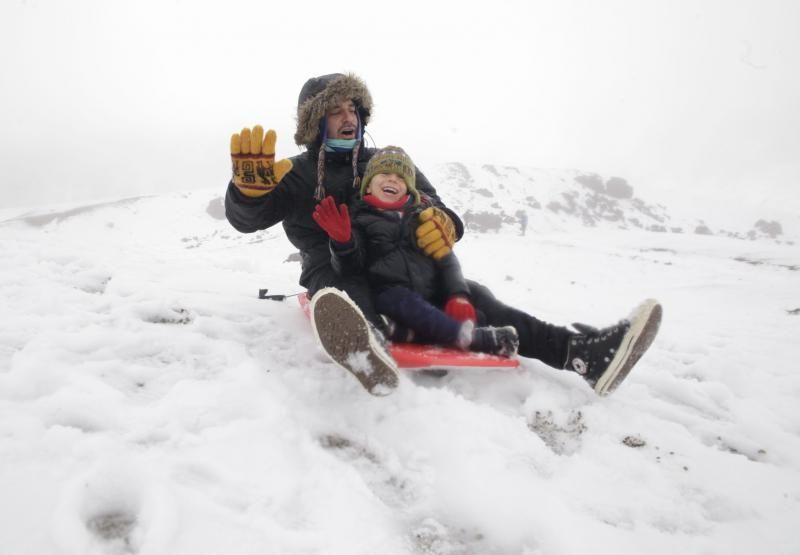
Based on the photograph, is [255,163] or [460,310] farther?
[460,310]

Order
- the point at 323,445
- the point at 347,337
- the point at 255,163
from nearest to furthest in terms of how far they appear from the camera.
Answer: the point at 323,445 → the point at 347,337 → the point at 255,163

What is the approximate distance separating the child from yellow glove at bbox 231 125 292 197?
0.34m

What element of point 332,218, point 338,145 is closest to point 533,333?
point 332,218

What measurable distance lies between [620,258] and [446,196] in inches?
1098

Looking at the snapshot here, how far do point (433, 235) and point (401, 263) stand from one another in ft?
1.07

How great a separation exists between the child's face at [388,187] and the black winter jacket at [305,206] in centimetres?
32

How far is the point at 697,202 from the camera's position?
→ 51781 millimetres

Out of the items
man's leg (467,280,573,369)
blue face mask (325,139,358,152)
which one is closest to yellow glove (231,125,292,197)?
blue face mask (325,139,358,152)

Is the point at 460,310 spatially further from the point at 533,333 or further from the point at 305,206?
the point at 305,206

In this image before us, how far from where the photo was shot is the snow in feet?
4.30

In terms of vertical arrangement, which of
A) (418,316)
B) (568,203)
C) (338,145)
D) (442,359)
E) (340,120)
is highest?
(340,120)

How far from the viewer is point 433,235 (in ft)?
9.91

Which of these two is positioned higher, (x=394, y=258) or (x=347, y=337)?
(x=394, y=258)

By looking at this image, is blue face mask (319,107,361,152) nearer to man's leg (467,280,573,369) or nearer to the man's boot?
man's leg (467,280,573,369)
